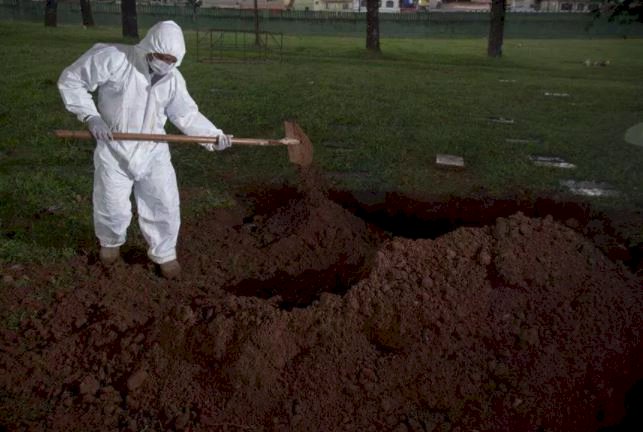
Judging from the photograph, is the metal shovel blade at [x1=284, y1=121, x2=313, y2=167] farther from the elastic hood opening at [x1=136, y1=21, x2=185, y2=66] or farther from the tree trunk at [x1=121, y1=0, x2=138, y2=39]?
the tree trunk at [x1=121, y1=0, x2=138, y2=39]

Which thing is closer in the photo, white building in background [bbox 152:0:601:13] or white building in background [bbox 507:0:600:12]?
white building in background [bbox 152:0:601:13]

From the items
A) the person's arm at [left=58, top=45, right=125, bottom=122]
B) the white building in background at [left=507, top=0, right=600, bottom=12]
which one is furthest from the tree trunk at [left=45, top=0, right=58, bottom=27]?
the white building in background at [left=507, top=0, right=600, bottom=12]

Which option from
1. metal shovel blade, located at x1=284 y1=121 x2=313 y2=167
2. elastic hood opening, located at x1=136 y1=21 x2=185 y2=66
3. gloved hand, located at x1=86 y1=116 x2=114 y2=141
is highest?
elastic hood opening, located at x1=136 y1=21 x2=185 y2=66

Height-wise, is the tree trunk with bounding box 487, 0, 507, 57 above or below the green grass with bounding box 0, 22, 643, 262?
above

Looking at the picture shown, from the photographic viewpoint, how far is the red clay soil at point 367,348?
3.09 metres

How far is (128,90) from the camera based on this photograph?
3.78 m

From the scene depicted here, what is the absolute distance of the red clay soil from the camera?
3092 mm

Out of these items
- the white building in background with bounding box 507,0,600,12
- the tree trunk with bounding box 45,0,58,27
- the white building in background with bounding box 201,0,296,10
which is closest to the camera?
the tree trunk with bounding box 45,0,58,27

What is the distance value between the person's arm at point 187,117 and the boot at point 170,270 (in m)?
0.88

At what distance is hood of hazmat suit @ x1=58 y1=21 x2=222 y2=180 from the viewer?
3.71 metres

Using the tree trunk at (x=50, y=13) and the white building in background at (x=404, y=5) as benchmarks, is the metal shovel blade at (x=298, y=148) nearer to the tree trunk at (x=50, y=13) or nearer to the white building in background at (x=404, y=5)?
the tree trunk at (x=50, y=13)

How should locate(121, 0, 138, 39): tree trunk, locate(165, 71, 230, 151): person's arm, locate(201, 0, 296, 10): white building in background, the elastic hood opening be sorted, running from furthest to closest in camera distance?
locate(201, 0, 296, 10): white building in background, locate(121, 0, 138, 39): tree trunk, locate(165, 71, 230, 151): person's arm, the elastic hood opening

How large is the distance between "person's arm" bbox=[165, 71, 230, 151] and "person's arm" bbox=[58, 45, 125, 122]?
447mm

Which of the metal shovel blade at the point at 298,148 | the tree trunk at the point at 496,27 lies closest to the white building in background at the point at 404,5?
the tree trunk at the point at 496,27
